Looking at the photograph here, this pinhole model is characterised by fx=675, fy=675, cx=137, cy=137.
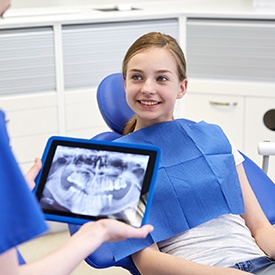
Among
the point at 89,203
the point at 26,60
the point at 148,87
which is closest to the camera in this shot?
the point at 89,203

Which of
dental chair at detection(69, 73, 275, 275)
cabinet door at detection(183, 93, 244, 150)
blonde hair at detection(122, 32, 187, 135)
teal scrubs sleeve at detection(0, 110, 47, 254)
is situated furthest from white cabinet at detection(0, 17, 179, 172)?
teal scrubs sleeve at detection(0, 110, 47, 254)

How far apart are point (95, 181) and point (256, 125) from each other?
6.00 ft

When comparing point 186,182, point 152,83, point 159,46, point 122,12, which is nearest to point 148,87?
point 152,83

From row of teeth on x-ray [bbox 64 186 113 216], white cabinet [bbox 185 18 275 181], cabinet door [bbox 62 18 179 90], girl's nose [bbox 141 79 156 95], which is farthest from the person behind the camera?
white cabinet [bbox 185 18 275 181]

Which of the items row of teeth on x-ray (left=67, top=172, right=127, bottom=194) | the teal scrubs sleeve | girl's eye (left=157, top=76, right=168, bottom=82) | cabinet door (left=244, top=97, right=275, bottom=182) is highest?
girl's eye (left=157, top=76, right=168, bottom=82)

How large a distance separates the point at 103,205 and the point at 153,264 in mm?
371

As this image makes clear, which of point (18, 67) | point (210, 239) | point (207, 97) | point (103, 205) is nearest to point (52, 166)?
point (103, 205)

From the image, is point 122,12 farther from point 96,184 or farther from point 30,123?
point 96,184

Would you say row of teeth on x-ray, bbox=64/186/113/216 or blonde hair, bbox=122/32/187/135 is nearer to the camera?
row of teeth on x-ray, bbox=64/186/113/216

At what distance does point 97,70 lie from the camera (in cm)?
291

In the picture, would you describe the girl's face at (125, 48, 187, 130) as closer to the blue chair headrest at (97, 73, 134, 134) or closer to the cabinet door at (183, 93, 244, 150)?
the blue chair headrest at (97, 73, 134, 134)

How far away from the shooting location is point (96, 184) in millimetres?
1305

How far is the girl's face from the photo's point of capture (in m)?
1.71

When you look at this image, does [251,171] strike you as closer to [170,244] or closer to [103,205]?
[170,244]
